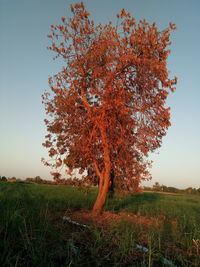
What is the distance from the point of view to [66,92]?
12.9m

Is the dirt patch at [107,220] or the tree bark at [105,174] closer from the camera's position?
the dirt patch at [107,220]

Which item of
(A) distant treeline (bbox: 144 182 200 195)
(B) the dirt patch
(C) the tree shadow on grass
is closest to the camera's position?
(B) the dirt patch

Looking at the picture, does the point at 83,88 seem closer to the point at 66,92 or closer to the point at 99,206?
the point at 66,92

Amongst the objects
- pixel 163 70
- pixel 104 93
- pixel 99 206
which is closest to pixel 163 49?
pixel 163 70

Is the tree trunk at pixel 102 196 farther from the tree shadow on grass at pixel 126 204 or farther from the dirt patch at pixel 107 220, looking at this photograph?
the dirt patch at pixel 107 220

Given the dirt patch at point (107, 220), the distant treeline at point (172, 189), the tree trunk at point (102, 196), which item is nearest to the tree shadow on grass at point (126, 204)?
the dirt patch at point (107, 220)

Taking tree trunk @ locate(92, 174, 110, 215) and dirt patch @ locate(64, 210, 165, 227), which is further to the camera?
tree trunk @ locate(92, 174, 110, 215)

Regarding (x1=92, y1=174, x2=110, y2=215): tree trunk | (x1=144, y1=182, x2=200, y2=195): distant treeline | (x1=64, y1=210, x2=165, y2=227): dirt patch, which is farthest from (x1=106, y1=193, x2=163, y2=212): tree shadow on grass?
(x1=144, y1=182, x2=200, y2=195): distant treeline

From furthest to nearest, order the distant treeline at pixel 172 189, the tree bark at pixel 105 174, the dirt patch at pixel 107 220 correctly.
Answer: the distant treeline at pixel 172 189, the tree bark at pixel 105 174, the dirt patch at pixel 107 220

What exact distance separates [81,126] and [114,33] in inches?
234

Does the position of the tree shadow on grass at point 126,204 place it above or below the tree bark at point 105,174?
below

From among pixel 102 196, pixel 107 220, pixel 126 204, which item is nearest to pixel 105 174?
pixel 102 196

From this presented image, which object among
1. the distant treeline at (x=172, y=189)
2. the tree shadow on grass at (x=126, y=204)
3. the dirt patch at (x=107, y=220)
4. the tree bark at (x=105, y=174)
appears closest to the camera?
the dirt patch at (x=107, y=220)

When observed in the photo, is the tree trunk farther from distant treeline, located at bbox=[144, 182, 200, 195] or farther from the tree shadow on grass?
distant treeline, located at bbox=[144, 182, 200, 195]
